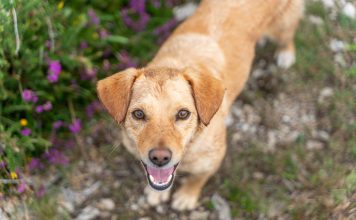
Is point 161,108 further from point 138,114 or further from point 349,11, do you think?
point 349,11

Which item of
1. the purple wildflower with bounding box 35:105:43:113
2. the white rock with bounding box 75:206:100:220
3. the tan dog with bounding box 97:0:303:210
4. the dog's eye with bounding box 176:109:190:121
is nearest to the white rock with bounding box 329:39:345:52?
the tan dog with bounding box 97:0:303:210

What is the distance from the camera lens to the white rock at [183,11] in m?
6.34

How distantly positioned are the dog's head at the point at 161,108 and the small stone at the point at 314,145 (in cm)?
211

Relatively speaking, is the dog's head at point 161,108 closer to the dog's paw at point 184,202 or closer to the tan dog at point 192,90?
the tan dog at point 192,90

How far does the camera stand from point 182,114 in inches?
142

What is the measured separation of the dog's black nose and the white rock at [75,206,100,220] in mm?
1781

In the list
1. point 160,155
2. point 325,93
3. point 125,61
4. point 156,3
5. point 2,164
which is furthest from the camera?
point 156,3

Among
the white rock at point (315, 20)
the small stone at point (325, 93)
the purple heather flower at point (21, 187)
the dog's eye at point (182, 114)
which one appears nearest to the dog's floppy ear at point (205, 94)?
the dog's eye at point (182, 114)

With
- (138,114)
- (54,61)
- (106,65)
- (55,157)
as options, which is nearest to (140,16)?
(106,65)

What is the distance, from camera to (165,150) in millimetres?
3412

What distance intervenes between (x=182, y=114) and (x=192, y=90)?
251mm

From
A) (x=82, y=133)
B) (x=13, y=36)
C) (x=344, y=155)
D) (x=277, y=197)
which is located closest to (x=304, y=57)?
(x=344, y=155)

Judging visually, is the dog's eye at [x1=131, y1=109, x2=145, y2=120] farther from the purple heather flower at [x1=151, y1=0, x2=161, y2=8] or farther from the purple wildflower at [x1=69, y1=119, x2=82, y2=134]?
the purple heather flower at [x1=151, y1=0, x2=161, y2=8]

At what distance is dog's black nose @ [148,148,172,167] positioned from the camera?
3.40 m
